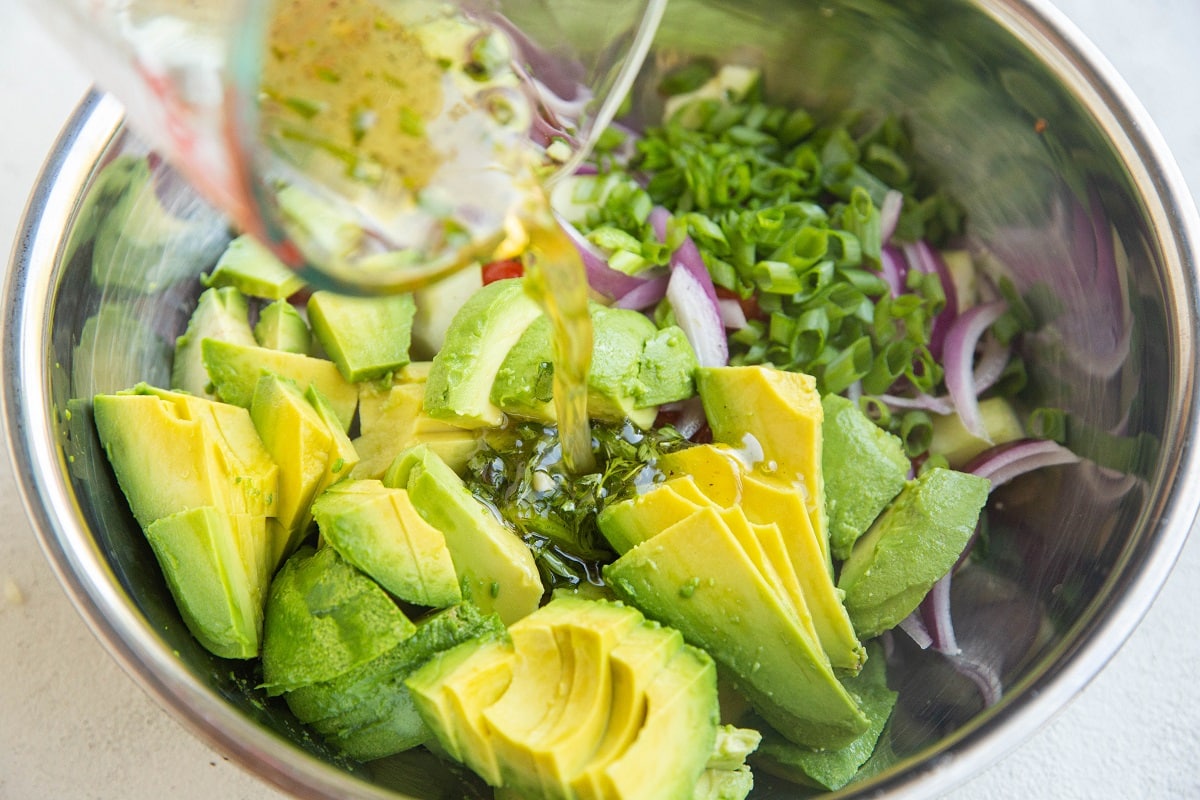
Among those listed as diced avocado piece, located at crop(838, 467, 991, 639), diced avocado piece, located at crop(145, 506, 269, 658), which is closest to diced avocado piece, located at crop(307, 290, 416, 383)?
diced avocado piece, located at crop(145, 506, 269, 658)

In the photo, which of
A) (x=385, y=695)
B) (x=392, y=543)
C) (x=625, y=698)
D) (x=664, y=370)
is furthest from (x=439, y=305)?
(x=625, y=698)

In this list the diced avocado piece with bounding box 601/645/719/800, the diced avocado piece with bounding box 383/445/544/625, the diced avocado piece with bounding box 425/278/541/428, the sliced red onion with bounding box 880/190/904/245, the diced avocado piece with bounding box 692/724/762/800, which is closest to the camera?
the diced avocado piece with bounding box 601/645/719/800

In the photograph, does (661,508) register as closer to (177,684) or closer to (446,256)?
(446,256)

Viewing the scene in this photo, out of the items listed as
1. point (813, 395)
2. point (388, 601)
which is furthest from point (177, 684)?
point (813, 395)

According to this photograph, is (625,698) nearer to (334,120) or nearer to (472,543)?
(472,543)

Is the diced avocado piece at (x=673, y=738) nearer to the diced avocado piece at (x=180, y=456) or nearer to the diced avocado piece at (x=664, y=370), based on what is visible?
the diced avocado piece at (x=664, y=370)

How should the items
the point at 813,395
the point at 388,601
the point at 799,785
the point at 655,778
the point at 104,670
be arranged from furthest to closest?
the point at 104,670 < the point at 813,395 < the point at 799,785 < the point at 388,601 < the point at 655,778

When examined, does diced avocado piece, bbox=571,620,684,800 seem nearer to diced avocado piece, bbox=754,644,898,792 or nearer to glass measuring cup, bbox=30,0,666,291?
diced avocado piece, bbox=754,644,898,792

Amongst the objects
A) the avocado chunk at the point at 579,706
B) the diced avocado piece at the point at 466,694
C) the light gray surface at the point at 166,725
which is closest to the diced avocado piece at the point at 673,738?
the avocado chunk at the point at 579,706
